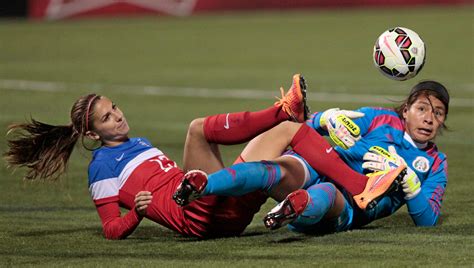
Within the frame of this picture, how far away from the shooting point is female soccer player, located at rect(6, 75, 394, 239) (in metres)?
7.52

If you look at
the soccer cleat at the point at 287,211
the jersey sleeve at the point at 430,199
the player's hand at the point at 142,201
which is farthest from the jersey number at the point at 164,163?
the jersey sleeve at the point at 430,199

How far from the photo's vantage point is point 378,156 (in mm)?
8062

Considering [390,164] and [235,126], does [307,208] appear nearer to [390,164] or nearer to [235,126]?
[235,126]

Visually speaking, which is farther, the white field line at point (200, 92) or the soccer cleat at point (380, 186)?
the white field line at point (200, 92)

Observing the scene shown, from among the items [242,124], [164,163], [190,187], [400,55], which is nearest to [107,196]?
[164,163]

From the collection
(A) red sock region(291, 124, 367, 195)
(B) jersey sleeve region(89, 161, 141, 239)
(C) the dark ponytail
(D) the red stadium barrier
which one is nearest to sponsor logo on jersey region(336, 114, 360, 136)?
(A) red sock region(291, 124, 367, 195)

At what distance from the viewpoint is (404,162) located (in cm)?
805

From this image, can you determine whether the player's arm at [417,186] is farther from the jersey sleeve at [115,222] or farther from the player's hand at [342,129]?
the jersey sleeve at [115,222]

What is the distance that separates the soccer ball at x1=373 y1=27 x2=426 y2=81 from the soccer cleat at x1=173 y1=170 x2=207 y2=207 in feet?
10.7

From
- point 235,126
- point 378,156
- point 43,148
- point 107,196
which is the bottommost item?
point 107,196

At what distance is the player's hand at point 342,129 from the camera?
7953 millimetres

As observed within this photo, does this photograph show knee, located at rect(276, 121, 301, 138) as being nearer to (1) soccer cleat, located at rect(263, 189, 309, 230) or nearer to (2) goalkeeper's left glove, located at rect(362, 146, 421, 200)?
(2) goalkeeper's left glove, located at rect(362, 146, 421, 200)

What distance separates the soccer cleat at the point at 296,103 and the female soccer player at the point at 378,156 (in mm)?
254

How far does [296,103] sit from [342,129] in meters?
0.56
